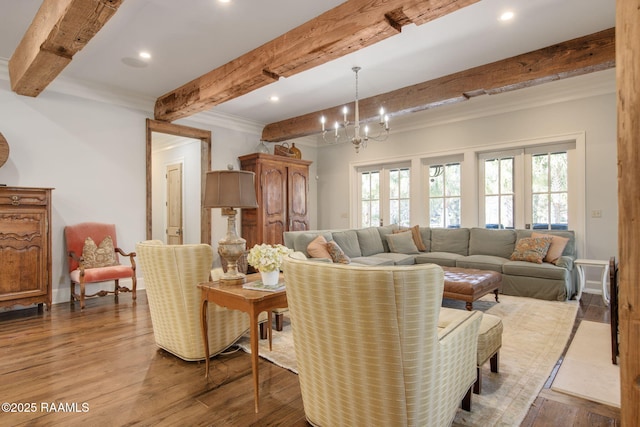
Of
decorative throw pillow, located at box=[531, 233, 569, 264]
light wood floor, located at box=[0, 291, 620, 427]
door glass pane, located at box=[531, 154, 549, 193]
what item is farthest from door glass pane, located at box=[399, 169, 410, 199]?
light wood floor, located at box=[0, 291, 620, 427]

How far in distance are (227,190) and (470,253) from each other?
4222mm

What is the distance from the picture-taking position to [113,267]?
13.3 ft

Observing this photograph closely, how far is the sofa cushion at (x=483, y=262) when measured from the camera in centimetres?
448

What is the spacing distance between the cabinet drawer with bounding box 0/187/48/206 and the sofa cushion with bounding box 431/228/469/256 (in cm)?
528

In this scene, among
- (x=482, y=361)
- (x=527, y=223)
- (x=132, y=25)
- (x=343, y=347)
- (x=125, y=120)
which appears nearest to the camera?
(x=343, y=347)

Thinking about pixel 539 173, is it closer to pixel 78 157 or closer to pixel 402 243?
pixel 402 243

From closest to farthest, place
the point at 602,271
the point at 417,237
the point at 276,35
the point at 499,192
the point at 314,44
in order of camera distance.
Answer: the point at 314,44 → the point at 276,35 → the point at 602,271 → the point at 499,192 → the point at 417,237

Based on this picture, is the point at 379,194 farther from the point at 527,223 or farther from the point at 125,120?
the point at 125,120

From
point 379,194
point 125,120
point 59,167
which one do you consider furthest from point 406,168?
point 59,167

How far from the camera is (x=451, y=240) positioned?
17.8ft

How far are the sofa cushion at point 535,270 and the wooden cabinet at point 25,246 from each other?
5.41 meters

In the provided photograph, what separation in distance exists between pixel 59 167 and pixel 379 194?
5.11 m

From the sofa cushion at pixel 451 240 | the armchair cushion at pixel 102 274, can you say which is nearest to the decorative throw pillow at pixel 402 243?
the sofa cushion at pixel 451 240

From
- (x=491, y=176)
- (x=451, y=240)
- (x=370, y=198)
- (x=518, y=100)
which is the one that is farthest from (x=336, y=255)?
(x=518, y=100)
